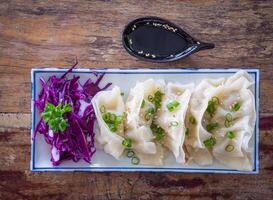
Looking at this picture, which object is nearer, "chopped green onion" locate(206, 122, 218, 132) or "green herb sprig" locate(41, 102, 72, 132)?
"green herb sprig" locate(41, 102, 72, 132)

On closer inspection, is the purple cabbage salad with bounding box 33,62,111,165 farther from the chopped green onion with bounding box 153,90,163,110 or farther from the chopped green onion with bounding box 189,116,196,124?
the chopped green onion with bounding box 189,116,196,124

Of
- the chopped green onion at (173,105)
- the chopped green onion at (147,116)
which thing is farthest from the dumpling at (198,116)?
the chopped green onion at (147,116)

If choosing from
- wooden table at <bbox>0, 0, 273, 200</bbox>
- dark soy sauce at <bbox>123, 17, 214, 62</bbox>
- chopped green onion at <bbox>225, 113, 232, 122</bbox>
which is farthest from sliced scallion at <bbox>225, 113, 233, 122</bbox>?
dark soy sauce at <bbox>123, 17, 214, 62</bbox>

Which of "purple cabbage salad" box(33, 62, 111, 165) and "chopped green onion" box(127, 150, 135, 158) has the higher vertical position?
"purple cabbage salad" box(33, 62, 111, 165)

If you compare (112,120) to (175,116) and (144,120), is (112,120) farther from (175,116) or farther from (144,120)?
(175,116)

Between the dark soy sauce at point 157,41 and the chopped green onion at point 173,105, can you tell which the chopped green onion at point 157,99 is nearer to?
the chopped green onion at point 173,105

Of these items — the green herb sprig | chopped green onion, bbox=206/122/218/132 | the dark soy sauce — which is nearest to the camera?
the green herb sprig

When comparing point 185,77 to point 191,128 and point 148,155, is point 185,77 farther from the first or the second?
point 148,155
